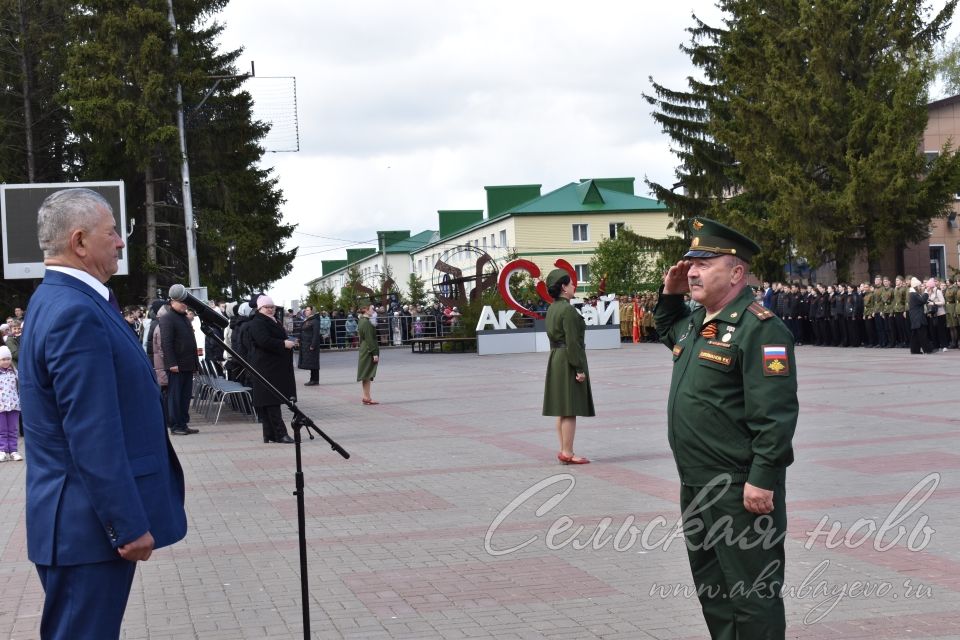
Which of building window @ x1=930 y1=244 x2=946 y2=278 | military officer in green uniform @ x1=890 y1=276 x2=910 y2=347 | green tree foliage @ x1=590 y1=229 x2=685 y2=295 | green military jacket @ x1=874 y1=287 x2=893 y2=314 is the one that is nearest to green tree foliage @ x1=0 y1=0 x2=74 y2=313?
green military jacket @ x1=874 y1=287 x2=893 y2=314

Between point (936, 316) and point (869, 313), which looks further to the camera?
point (869, 313)

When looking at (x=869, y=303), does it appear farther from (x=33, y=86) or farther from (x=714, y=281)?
(x=33, y=86)

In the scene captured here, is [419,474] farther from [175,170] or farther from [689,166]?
[689,166]

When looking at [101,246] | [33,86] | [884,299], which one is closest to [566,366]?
[101,246]

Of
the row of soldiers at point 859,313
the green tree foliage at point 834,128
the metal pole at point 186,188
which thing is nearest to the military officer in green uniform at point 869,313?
the row of soldiers at point 859,313

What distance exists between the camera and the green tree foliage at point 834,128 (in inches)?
1487

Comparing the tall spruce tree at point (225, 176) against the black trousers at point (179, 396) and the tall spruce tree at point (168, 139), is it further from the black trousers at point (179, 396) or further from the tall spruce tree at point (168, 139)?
the black trousers at point (179, 396)

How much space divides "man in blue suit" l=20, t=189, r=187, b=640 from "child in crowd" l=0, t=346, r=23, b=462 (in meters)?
11.3

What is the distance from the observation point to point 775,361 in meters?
4.26

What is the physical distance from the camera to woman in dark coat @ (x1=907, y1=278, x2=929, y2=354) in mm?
27469

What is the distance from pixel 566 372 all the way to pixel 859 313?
24.1 m

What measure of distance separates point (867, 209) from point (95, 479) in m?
38.0

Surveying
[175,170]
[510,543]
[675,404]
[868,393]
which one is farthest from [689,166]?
[675,404]

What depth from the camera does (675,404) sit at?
15.0 ft
